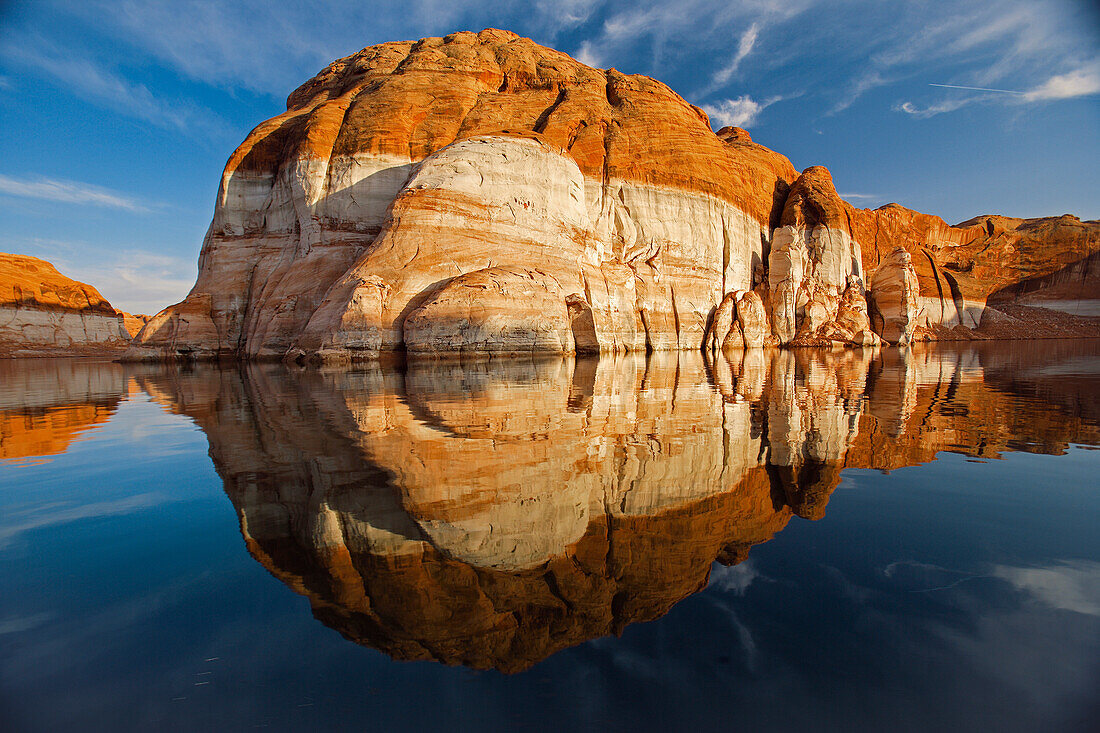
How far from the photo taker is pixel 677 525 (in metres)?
3.10

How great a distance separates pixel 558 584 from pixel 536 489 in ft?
4.32

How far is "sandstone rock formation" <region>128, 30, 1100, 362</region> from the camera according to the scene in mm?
20641

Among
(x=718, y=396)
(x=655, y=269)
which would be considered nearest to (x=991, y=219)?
(x=655, y=269)

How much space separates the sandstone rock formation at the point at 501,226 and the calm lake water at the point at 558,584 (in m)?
15.6

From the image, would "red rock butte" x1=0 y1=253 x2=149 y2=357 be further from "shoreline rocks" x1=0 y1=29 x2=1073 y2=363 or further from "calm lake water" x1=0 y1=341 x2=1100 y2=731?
"calm lake water" x1=0 y1=341 x2=1100 y2=731

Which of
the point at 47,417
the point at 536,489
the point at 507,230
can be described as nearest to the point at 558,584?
the point at 536,489

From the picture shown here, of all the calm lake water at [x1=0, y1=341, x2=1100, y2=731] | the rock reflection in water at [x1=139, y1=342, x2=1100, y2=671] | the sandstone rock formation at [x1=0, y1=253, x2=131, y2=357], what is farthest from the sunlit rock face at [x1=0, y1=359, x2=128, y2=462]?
the sandstone rock formation at [x1=0, y1=253, x2=131, y2=357]

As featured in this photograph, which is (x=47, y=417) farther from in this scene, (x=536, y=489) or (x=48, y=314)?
(x=48, y=314)

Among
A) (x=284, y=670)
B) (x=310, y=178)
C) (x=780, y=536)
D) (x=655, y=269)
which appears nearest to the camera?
(x=284, y=670)

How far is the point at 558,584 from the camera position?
2.42 metres

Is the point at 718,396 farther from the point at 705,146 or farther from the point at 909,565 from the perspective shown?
the point at 705,146

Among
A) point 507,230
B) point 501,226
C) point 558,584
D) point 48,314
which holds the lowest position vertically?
point 558,584

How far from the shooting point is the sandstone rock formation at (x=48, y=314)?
45.0 metres

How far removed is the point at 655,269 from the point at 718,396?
22726mm
